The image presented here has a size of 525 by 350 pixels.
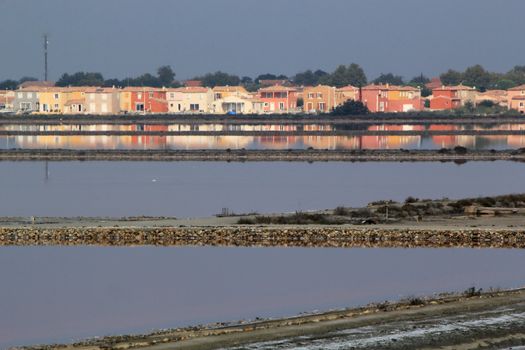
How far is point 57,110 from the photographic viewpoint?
487 feet

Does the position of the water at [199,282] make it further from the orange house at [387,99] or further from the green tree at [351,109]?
the orange house at [387,99]

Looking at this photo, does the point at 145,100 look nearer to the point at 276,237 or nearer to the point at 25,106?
the point at 25,106

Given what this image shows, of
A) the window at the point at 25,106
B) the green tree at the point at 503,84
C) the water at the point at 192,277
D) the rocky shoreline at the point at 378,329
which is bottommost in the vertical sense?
the water at the point at 192,277

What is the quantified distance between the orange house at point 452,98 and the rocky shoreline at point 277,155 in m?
82.1

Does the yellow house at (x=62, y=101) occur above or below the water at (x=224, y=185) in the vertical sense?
above

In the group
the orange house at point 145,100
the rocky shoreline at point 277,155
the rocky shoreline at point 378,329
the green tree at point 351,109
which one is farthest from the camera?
the orange house at point 145,100

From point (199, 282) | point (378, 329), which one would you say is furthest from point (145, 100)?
point (378, 329)

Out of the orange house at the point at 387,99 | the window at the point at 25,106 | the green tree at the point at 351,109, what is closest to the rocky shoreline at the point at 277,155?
the green tree at the point at 351,109

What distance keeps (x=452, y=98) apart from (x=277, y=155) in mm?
86239

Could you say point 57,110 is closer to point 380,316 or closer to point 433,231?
point 433,231

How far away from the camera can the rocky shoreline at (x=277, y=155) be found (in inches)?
2712

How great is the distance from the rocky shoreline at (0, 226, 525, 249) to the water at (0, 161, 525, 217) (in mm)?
8671

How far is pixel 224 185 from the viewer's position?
51.7 m

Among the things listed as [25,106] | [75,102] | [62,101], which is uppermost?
[62,101]
